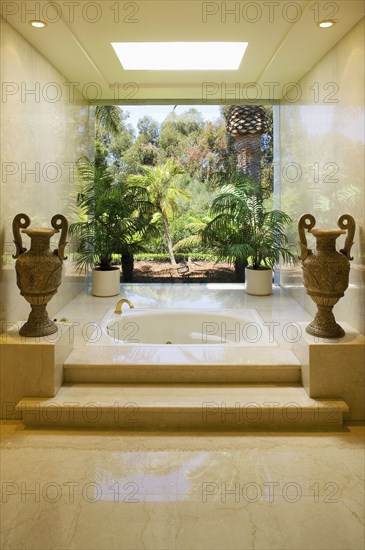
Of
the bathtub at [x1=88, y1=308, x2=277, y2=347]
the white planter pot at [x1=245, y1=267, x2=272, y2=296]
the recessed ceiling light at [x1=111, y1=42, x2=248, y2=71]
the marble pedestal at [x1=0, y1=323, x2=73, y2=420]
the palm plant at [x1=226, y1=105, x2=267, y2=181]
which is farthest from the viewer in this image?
the palm plant at [x1=226, y1=105, x2=267, y2=181]

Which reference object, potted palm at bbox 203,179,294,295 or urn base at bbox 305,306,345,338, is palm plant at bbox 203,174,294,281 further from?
urn base at bbox 305,306,345,338

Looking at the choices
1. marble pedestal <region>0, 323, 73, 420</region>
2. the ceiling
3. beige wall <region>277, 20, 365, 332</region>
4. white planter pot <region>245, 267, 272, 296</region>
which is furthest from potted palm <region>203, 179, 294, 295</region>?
marble pedestal <region>0, 323, 73, 420</region>

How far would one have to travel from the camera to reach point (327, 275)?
3.16 m

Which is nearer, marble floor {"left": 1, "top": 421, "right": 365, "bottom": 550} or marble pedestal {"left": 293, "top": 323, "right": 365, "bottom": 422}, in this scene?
marble floor {"left": 1, "top": 421, "right": 365, "bottom": 550}

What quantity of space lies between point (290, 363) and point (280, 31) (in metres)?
2.75

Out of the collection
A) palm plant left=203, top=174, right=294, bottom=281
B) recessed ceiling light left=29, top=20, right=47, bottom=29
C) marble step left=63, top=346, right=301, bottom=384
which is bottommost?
marble step left=63, top=346, right=301, bottom=384

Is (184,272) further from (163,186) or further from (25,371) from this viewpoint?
(25,371)

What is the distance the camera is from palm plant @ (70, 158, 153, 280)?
18.1ft

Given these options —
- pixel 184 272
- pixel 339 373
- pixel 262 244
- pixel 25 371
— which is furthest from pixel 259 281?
pixel 25 371

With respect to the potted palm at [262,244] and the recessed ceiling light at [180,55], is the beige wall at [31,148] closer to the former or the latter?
the recessed ceiling light at [180,55]

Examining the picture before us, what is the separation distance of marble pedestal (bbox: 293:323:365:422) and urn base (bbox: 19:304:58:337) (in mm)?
1884

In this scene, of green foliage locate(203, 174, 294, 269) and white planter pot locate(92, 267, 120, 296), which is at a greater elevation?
green foliage locate(203, 174, 294, 269)

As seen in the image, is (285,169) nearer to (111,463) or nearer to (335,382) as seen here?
(335,382)

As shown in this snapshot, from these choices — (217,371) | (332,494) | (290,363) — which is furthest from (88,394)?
(332,494)
